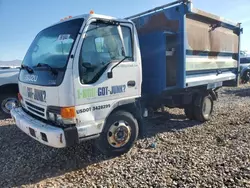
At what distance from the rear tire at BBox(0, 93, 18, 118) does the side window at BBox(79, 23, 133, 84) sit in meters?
4.42

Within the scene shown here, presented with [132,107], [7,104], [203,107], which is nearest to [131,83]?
[132,107]

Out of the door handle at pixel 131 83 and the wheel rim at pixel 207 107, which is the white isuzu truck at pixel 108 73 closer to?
the door handle at pixel 131 83

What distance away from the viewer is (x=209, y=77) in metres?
5.38

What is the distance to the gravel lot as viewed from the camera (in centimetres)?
301

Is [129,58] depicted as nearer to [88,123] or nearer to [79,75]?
[79,75]

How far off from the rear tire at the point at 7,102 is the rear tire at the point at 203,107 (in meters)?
5.35

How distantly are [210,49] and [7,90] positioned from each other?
5.95 metres

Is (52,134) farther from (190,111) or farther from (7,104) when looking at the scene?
(7,104)

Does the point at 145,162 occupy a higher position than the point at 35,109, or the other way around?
the point at 35,109

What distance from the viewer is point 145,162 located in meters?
3.51

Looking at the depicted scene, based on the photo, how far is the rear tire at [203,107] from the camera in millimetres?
5445

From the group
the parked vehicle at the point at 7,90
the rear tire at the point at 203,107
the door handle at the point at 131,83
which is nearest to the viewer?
the door handle at the point at 131,83

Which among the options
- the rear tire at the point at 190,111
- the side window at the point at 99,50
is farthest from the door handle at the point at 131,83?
the rear tire at the point at 190,111

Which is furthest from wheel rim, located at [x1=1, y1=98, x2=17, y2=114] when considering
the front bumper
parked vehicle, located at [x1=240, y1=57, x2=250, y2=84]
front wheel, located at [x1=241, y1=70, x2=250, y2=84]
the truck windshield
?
front wheel, located at [x1=241, y1=70, x2=250, y2=84]
